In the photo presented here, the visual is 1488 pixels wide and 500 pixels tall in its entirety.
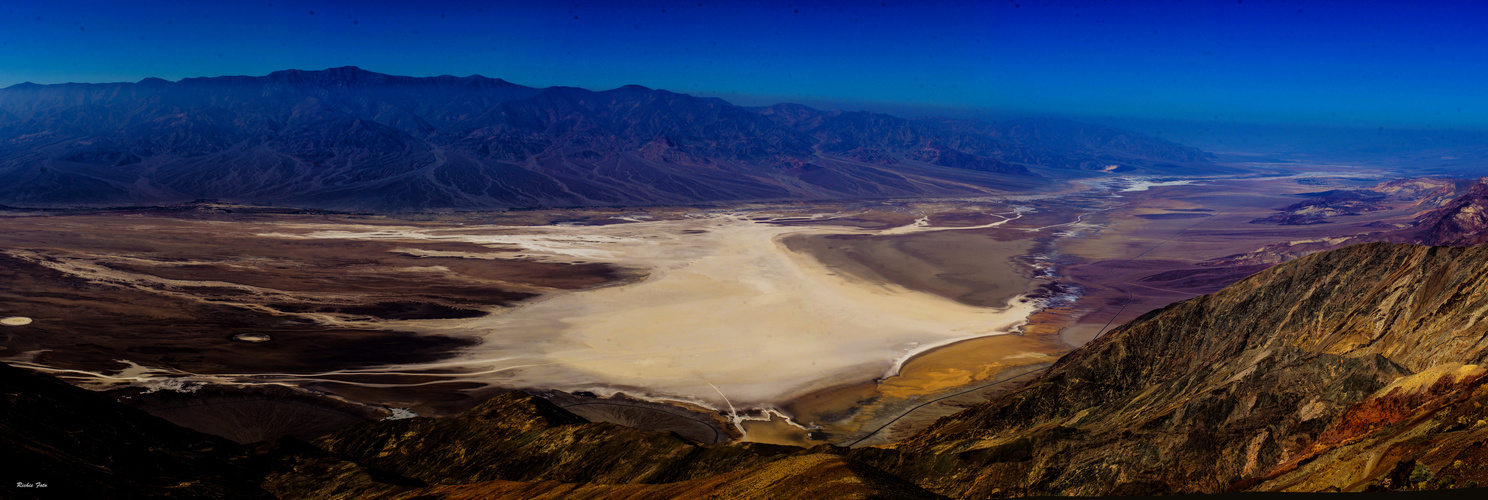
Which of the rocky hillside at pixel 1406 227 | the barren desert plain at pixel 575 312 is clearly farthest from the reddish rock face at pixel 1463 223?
the barren desert plain at pixel 575 312

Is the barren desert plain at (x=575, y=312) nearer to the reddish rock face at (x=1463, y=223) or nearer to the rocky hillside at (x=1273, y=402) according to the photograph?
the rocky hillside at (x=1273, y=402)

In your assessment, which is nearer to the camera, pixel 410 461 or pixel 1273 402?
pixel 1273 402

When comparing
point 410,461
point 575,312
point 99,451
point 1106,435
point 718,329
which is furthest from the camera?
point 575,312

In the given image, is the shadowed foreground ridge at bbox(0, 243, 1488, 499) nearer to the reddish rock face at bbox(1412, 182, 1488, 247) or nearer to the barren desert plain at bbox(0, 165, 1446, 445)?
the barren desert plain at bbox(0, 165, 1446, 445)

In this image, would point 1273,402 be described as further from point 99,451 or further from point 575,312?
point 575,312

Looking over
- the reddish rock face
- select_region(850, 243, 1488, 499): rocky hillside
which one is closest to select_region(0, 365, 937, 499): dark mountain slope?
select_region(850, 243, 1488, 499): rocky hillside

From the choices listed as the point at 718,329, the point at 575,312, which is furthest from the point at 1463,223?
the point at 575,312
